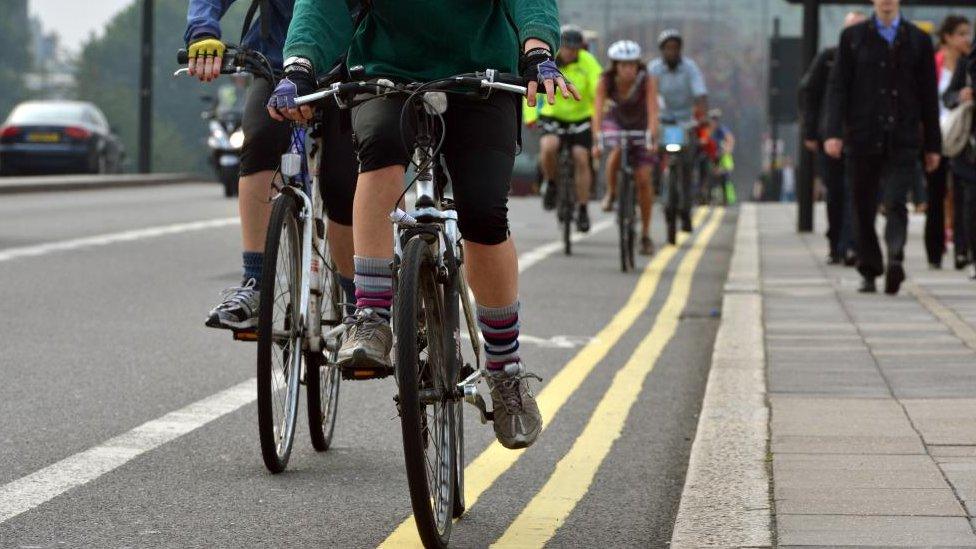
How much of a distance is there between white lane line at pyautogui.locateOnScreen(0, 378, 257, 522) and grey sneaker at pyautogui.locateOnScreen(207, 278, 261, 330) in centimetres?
55

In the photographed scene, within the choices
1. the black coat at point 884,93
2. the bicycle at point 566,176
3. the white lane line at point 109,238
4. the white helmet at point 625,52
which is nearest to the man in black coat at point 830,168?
the white helmet at point 625,52

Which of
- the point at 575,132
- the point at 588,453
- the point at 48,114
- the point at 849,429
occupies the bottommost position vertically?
the point at 588,453

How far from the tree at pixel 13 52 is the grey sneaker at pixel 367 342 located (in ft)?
433

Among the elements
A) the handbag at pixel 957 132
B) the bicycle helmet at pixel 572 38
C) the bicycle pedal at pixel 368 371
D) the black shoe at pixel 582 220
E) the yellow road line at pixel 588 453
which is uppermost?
the bicycle helmet at pixel 572 38

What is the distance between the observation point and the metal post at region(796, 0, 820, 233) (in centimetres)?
1920

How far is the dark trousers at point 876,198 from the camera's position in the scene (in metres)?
11.8

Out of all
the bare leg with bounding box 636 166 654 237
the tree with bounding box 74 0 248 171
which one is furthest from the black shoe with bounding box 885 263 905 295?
the tree with bounding box 74 0 248 171

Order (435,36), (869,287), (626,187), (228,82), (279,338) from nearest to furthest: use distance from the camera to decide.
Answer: (435,36)
(279,338)
(869,287)
(626,187)
(228,82)

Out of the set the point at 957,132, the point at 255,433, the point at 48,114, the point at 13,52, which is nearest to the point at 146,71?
the point at 48,114

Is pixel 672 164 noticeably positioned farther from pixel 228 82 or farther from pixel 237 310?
pixel 228 82

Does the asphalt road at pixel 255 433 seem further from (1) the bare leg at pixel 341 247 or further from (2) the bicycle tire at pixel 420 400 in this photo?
(1) the bare leg at pixel 341 247

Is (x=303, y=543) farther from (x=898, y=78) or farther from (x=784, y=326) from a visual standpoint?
(x=898, y=78)

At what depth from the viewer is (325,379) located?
618cm

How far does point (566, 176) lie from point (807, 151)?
10.5 ft
